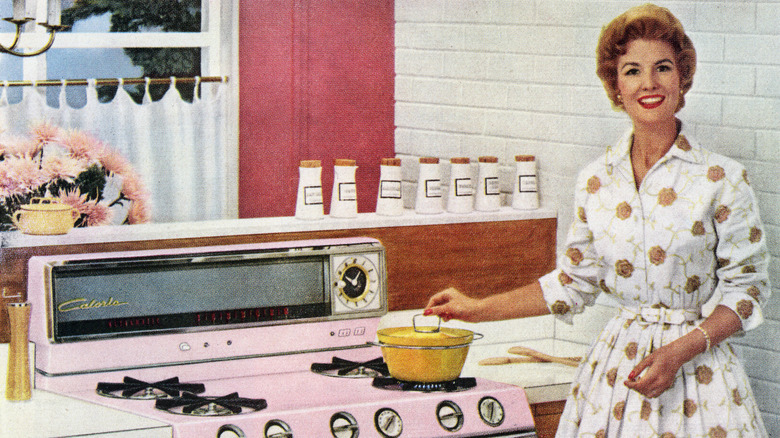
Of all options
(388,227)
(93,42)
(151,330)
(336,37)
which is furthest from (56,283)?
(93,42)

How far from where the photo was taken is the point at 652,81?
218 cm

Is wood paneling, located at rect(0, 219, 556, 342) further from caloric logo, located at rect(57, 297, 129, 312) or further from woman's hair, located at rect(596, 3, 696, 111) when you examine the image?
woman's hair, located at rect(596, 3, 696, 111)

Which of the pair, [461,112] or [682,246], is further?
[461,112]

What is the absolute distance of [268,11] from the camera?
4.28 metres

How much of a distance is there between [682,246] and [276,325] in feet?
3.32

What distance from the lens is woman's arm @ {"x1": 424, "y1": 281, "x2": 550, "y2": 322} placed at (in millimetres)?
2424

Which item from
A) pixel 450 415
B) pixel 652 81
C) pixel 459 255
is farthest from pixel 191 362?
pixel 652 81

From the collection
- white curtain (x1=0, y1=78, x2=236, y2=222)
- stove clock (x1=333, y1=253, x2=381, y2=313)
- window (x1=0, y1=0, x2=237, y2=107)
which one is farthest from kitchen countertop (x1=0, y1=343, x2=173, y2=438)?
window (x1=0, y1=0, x2=237, y2=107)

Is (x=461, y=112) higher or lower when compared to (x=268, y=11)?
lower

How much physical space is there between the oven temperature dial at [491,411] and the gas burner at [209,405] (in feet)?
1.62

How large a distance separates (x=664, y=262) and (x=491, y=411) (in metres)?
0.53

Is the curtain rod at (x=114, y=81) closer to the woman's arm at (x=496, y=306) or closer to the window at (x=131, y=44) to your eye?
the window at (x=131, y=44)

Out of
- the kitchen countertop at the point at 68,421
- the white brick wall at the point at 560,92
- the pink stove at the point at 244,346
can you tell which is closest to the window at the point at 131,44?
the white brick wall at the point at 560,92

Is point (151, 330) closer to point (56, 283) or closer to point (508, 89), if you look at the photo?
point (56, 283)
